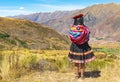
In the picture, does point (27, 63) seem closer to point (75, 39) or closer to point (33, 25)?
point (75, 39)

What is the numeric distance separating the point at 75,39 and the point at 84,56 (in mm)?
725

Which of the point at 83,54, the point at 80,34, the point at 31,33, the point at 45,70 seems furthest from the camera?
the point at 31,33

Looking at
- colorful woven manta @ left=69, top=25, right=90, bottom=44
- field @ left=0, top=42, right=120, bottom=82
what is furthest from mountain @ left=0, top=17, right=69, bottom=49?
colorful woven manta @ left=69, top=25, right=90, bottom=44

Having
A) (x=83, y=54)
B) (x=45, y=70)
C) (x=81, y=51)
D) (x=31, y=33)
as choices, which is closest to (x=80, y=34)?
(x=81, y=51)

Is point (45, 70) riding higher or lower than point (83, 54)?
lower

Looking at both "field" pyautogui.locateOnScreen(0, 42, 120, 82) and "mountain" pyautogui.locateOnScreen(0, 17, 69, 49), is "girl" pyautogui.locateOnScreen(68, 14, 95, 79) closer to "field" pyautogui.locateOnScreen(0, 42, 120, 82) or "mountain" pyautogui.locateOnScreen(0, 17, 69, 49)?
"field" pyautogui.locateOnScreen(0, 42, 120, 82)

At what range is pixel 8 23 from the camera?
7488cm

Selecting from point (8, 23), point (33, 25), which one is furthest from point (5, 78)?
point (33, 25)

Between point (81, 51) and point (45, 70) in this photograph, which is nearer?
point (81, 51)

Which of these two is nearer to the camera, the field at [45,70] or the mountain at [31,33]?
the field at [45,70]

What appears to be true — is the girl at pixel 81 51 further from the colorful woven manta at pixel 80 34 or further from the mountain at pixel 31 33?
the mountain at pixel 31 33

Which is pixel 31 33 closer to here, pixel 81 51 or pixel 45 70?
pixel 45 70

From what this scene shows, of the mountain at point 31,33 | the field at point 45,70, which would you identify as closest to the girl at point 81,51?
the field at point 45,70

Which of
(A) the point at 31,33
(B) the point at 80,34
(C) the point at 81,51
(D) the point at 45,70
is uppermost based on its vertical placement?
(B) the point at 80,34
